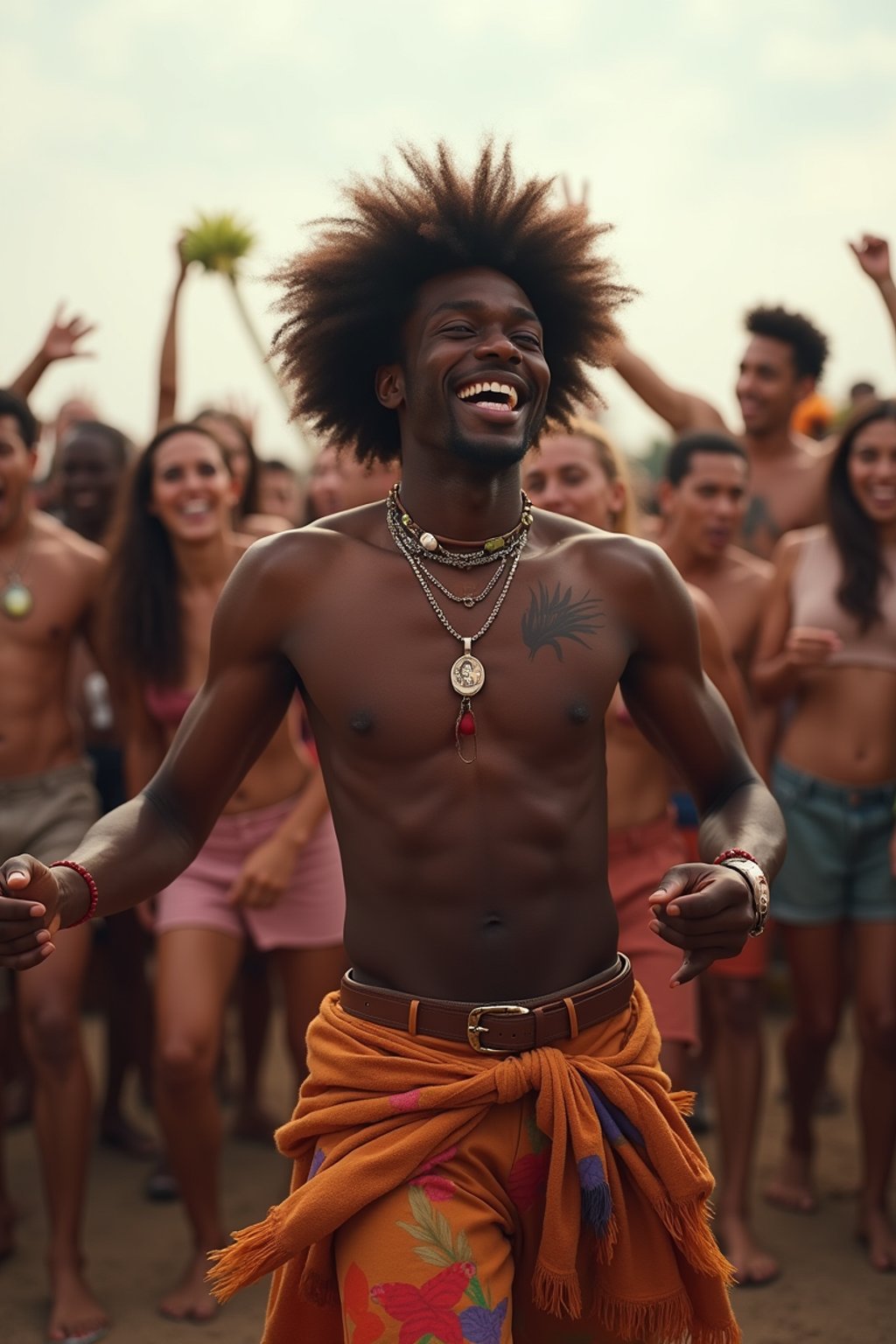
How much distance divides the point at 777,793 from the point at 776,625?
60cm

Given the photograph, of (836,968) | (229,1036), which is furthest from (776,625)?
(229,1036)

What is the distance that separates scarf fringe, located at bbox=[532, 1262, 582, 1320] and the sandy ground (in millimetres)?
2340

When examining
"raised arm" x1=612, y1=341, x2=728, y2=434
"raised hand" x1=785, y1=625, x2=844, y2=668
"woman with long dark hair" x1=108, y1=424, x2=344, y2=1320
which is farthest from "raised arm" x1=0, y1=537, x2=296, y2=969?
"raised arm" x1=612, y1=341, x2=728, y2=434

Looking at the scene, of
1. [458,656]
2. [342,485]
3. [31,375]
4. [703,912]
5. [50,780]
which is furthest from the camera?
[31,375]

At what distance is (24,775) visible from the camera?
580 centimetres

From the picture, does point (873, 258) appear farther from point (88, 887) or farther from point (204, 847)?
point (88, 887)

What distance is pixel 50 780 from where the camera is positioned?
229 inches

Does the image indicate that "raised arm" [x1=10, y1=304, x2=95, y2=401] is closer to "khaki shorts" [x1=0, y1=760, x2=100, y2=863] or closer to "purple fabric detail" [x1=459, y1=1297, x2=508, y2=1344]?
"khaki shorts" [x1=0, y1=760, x2=100, y2=863]

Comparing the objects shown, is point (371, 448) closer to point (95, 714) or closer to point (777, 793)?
point (777, 793)

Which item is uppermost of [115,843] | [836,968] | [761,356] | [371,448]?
[761,356]

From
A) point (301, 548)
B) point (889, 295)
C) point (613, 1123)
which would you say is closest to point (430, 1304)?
point (613, 1123)

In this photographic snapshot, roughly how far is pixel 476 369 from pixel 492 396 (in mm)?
58

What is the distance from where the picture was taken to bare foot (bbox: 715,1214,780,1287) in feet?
17.6

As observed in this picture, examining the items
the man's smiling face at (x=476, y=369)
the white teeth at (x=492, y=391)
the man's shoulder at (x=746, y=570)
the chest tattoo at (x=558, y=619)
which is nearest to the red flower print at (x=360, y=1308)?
the chest tattoo at (x=558, y=619)
